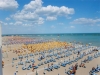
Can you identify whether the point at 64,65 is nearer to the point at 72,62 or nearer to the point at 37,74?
the point at 72,62

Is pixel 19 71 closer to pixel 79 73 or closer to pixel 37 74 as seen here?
pixel 37 74

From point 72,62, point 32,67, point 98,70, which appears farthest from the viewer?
point 72,62

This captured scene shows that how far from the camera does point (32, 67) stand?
12078 millimetres

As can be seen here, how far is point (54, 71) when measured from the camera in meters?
11.3

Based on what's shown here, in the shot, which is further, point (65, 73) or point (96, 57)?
point (96, 57)

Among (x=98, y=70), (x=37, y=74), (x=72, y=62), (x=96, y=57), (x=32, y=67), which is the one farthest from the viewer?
(x=96, y=57)

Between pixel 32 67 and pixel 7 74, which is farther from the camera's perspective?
pixel 32 67

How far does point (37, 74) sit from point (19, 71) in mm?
1951

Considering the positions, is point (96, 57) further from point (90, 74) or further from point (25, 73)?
point (25, 73)

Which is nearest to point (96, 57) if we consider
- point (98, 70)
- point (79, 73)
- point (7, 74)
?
point (98, 70)

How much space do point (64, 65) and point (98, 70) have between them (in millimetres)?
3120

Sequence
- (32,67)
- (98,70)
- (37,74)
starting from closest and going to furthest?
(37,74)
(98,70)
(32,67)

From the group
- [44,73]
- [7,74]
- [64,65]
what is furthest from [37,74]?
[64,65]

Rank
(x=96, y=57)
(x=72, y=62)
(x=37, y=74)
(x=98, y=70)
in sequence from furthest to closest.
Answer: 1. (x=96, y=57)
2. (x=72, y=62)
3. (x=98, y=70)
4. (x=37, y=74)
